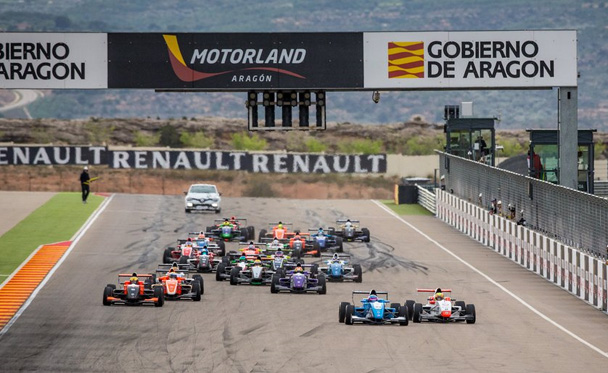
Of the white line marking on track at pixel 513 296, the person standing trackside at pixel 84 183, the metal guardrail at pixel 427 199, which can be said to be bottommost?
the white line marking on track at pixel 513 296

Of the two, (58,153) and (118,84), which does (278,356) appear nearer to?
(118,84)

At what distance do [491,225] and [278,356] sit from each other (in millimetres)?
23755

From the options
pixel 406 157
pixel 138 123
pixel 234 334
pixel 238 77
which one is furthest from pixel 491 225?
pixel 138 123

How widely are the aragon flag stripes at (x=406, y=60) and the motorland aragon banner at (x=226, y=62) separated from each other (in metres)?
1.23

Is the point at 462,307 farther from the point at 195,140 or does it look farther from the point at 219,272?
the point at 195,140

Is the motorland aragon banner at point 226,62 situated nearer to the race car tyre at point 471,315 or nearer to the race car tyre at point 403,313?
the race car tyre at point 403,313

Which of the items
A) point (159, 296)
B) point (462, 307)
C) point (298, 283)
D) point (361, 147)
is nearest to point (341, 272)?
point (298, 283)

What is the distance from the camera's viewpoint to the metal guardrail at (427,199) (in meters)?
62.8

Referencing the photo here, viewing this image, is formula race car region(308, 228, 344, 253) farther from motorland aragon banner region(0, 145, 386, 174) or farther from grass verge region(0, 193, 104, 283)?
motorland aragon banner region(0, 145, 386, 174)

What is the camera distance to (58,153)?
85562 millimetres

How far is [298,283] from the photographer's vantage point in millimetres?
34438

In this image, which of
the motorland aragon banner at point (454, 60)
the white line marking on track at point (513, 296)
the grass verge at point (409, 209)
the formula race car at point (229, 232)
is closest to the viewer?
the white line marking on track at point (513, 296)

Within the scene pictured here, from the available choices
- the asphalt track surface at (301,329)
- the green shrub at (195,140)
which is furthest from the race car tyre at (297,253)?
→ the green shrub at (195,140)

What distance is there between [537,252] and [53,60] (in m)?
16.1
